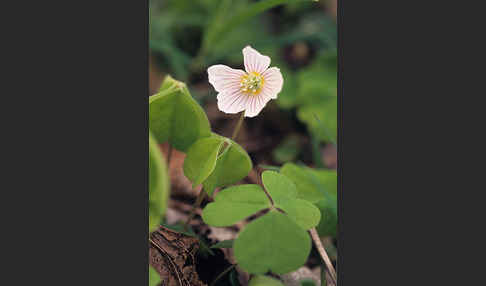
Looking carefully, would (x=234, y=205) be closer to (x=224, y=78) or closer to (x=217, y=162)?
(x=217, y=162)

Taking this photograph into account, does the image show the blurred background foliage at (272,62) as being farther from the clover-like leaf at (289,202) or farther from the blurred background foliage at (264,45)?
the clover-like leaf at (289,202)

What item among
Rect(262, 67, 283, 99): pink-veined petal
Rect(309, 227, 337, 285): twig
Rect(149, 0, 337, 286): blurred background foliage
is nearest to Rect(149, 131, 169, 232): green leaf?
Rect(262, 67, 283, 99): pink-veined petal

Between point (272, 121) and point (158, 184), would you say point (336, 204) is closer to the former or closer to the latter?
point (158, 184)

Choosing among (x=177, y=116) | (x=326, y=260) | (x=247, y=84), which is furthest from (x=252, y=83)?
(x=326, y=260)

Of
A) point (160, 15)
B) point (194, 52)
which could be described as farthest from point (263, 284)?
point (160, 15)

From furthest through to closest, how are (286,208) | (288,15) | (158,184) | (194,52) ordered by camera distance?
(288,15), (194,52), (286,208), (158,184)

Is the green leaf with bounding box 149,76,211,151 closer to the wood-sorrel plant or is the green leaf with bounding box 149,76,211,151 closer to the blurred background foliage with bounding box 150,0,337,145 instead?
the wood-sorrel plant

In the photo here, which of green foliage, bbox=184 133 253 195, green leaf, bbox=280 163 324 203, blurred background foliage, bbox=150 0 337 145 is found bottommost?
green leaf, bbox=280 163 324 203
